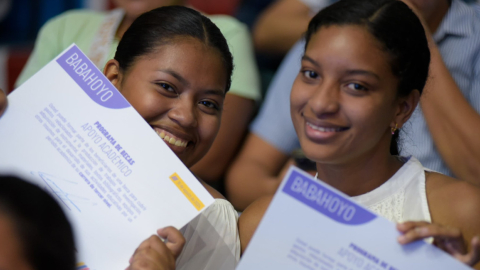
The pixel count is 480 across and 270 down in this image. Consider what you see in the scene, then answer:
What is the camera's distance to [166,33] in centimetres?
125

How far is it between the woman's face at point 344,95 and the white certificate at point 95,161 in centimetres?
25

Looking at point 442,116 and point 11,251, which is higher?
point 442,116

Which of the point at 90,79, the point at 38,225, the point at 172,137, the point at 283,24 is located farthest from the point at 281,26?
the point at 38,225

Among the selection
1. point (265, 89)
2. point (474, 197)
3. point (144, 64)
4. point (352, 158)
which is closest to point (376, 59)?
point (352, 158)

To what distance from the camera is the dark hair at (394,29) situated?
1.10m

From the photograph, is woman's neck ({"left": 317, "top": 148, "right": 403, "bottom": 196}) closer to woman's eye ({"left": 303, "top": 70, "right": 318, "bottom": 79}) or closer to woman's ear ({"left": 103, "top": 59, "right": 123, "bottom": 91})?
woman's eye ({"left": 303, "top": 70, "right": 318, "bottom": 79})

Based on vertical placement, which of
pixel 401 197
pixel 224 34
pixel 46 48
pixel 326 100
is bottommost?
pixel 401 197

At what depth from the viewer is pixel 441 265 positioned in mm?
849

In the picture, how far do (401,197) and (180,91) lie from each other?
463mm

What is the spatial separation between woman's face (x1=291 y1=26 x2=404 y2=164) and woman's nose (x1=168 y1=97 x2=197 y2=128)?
8.0 inches

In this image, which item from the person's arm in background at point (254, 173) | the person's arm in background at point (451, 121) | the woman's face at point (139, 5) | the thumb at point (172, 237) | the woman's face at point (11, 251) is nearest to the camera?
the woman's face at point (11, 251)

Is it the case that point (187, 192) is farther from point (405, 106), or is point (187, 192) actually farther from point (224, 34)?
point (224, 34)

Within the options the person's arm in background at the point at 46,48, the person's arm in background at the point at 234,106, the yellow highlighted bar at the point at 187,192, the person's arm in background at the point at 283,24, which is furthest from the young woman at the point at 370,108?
the person's arm in background at the point at 46,48

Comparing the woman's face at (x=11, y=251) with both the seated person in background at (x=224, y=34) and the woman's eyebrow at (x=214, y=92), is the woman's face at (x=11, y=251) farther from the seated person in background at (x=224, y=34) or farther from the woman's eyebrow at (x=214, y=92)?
the seated person in background at (x=224, y=34)
